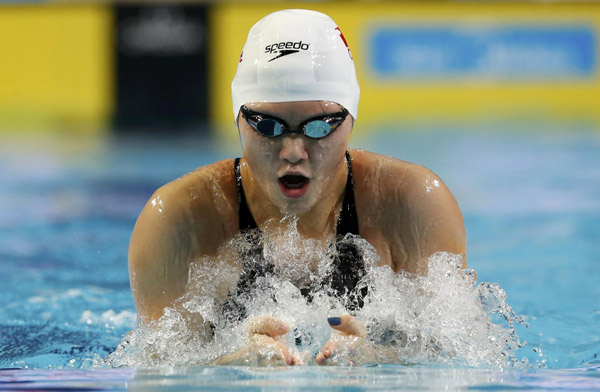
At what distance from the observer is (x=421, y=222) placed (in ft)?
7.97

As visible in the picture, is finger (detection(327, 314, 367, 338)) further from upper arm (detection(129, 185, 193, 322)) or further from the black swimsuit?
upper arm (detection(129, 185, 193, 322))

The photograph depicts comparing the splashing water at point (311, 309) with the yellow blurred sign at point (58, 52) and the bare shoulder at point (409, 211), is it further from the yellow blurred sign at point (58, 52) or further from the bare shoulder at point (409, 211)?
the yellow blurred sign at point (58, 52)

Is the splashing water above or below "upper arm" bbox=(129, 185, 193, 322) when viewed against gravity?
below

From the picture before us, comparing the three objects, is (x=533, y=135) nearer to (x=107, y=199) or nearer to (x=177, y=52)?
(x=177, y=52)

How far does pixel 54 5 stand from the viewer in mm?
9656

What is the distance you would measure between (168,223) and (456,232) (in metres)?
0.80

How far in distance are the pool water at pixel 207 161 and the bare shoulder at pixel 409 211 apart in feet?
1.27

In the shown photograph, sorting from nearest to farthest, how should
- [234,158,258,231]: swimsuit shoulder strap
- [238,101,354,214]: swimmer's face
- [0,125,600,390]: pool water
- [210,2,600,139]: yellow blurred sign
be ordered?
[0,125,600,390]: pool water → [238,101,354,214]: swimmer's face → [234,158,258,231]: swimsuit shoulder strap → [210,2,600,139]: yellow blurred sign

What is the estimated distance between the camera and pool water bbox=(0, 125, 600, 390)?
209cm

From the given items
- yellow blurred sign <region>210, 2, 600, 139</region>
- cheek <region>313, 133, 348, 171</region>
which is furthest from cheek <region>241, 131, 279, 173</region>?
yellow blurred sign <region>210, 2, 600, 139</region>

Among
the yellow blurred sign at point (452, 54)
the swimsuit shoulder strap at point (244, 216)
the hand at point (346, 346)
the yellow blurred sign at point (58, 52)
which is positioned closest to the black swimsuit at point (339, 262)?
the swimsuit shoulder strap at point (244, 216)

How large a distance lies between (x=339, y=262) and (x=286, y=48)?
618 mm

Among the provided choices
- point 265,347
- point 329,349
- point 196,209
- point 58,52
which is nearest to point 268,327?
point 265,347

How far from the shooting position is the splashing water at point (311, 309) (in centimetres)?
240
